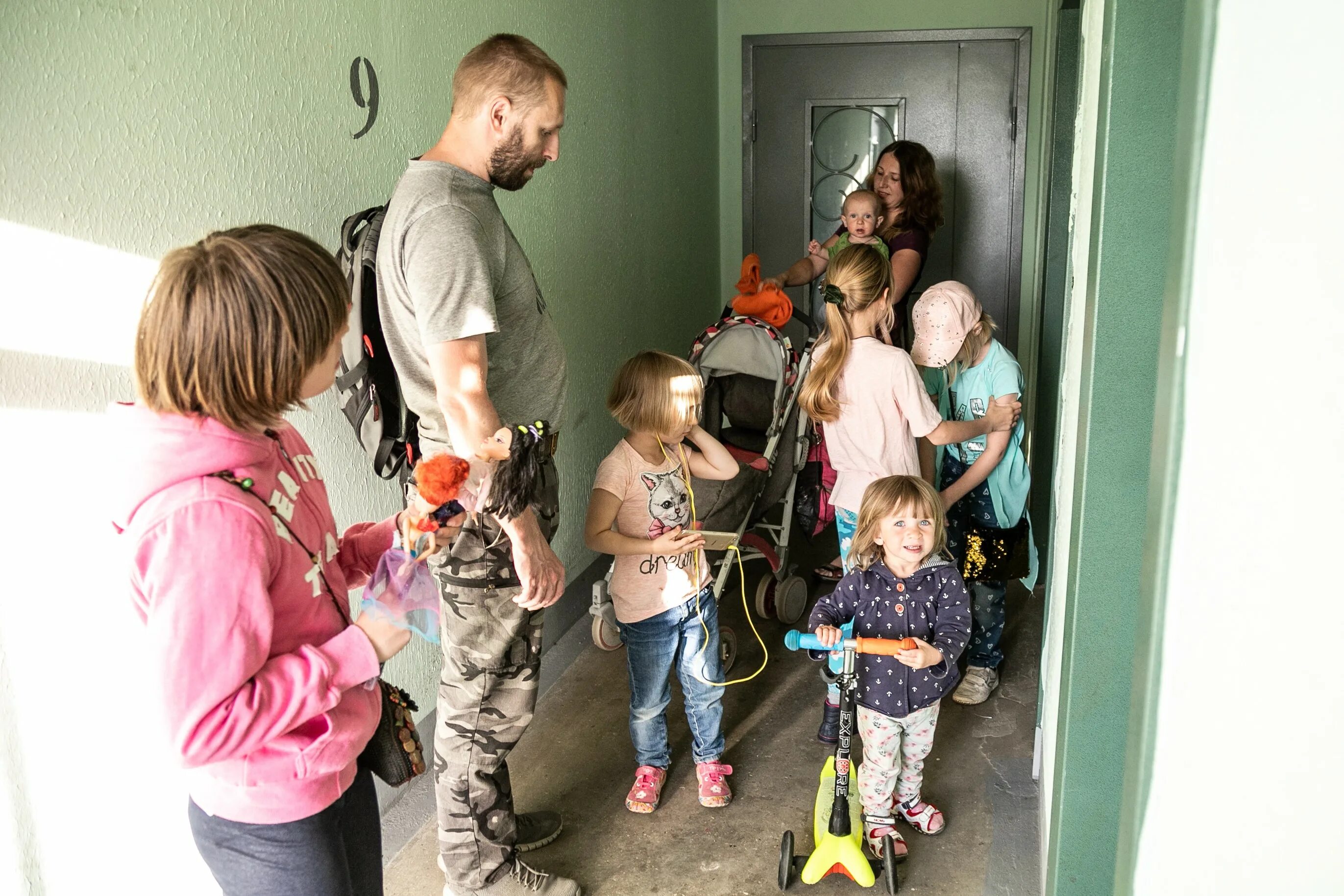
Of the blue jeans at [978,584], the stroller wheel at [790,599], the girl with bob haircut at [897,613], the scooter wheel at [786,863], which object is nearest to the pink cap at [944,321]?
the blue jeans at [978,584]

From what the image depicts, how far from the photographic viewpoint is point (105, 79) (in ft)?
6.41

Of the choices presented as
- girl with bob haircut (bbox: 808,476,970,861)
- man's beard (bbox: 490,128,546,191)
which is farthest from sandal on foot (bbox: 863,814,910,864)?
man's beard (bbox: 490,128,546,191)

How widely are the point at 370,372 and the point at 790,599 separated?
2.30m

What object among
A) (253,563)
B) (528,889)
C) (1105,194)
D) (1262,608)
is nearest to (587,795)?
(528,889)

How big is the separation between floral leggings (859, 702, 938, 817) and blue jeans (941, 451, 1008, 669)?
2.17ft

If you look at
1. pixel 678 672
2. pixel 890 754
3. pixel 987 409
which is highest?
pixel 987 409

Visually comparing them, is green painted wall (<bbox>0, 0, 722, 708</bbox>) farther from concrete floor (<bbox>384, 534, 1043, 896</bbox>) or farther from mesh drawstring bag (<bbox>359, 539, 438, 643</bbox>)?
mesh drawstring bag (<bbox>359, 539, 438, 643</bbox>)

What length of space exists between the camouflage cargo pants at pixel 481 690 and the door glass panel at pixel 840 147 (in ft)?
12.1

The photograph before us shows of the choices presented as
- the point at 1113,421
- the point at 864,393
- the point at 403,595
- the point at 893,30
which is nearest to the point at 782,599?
the point at 864,393

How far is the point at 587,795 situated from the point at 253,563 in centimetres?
199

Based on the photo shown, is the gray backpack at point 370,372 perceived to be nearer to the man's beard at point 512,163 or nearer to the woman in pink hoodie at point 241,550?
the man's beard at point 512,163

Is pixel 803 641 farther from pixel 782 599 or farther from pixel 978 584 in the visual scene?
pixel 782 599

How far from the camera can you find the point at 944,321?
3164 millimetres

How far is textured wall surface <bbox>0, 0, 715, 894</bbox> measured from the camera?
1.82 metres
